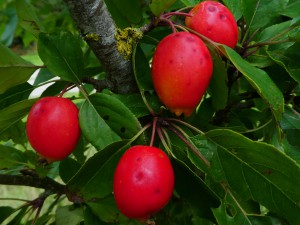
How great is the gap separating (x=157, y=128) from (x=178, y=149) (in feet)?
0.17

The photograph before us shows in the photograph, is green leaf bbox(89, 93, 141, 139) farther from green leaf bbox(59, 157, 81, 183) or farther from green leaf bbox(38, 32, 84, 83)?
green leaf bbox(59, 157, 81, 183)

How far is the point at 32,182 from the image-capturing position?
1.12m

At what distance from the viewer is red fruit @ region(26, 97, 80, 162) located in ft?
2.25

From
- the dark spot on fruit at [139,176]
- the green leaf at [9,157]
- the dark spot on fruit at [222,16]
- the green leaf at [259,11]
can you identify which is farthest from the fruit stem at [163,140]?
the green leaf at [9,157]

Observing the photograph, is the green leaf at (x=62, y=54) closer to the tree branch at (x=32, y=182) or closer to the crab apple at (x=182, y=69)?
the crab apple at (x=182, y=69)

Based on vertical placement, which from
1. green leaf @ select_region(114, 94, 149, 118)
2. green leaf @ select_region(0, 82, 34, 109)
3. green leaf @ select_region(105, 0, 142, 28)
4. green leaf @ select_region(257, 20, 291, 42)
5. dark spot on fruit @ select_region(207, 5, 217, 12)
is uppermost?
green leaf @ select_region(105, 0, 142, 28)

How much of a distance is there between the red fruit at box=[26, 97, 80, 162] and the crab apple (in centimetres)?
15

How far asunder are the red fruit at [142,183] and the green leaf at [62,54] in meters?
0.22

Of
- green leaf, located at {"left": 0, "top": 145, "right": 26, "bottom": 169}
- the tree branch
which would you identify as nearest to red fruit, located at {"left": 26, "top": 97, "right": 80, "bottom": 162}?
the tree branch

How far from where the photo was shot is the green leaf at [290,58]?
0.80 meters

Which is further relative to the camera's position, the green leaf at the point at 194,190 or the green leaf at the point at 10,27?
the green leaf at the point at 10,27

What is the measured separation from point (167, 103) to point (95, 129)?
0.13 meters

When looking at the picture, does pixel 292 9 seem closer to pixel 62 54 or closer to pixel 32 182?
pixel 62 54

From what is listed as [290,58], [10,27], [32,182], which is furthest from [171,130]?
[10,27]
